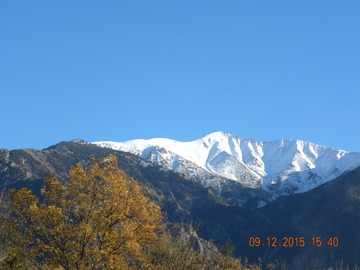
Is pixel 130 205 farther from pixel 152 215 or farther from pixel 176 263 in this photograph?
pixel 176 263

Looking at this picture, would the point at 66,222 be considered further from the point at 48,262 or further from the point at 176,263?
the point at 176,263

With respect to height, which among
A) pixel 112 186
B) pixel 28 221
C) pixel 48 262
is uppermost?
pixel 112 186

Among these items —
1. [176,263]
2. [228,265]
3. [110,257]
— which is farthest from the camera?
[228,265]

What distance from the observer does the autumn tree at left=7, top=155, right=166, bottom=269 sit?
101ft

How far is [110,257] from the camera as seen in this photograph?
3048 centimetres

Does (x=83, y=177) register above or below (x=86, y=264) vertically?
above

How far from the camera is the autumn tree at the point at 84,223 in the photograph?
30.9 meters

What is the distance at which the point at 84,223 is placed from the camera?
31.3 meters

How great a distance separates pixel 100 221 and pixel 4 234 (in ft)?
19.3

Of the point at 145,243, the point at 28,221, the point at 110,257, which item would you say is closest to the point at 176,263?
the point at 145,243

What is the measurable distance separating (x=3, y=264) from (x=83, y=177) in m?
9.93

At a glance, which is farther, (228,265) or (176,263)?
(228,265)

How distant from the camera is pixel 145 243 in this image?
32938 millimetres

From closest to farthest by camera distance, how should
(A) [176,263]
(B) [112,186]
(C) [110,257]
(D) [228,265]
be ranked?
(C) [110,257] < (B) [112,186] < (A) [176,263] < (D) [228,265]
